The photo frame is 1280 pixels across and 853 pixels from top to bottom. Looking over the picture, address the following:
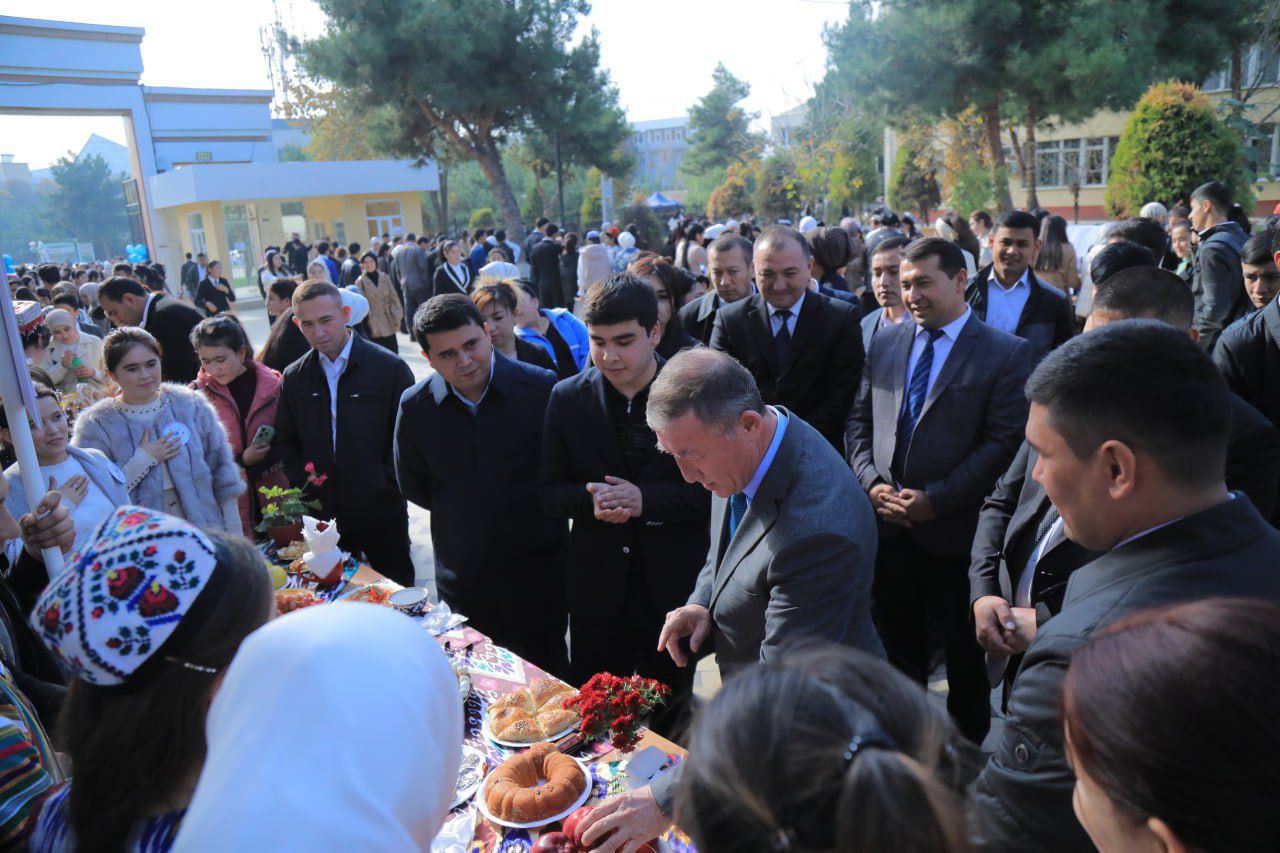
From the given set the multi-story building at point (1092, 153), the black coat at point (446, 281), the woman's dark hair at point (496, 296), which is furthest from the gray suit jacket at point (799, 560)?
the multi-story building at point (1092, 153)

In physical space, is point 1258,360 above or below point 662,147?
below

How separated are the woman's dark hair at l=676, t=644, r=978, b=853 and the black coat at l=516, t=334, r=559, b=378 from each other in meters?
3.94

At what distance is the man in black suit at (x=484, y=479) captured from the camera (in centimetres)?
329

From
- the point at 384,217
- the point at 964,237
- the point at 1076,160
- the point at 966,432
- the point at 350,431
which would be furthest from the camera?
the point at 384,217

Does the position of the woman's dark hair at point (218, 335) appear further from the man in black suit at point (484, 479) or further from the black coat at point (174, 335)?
the black coat at point (174, 335)

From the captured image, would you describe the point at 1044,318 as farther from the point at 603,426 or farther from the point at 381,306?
the point at 381,306

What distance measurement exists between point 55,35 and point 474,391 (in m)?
31.2

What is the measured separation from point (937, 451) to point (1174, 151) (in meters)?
12.6

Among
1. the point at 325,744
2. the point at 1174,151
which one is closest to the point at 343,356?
the point at 325,744

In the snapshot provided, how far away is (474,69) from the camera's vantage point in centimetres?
2434

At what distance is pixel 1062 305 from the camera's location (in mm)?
4738

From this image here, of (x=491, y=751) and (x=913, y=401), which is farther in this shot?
(x=913, y=401)

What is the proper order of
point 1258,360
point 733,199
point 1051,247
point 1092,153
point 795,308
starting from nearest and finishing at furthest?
point 1258,360
point 795,308
point 1051,247
point 1092,153
point 733,199

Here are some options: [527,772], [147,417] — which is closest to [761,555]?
[527,772]
